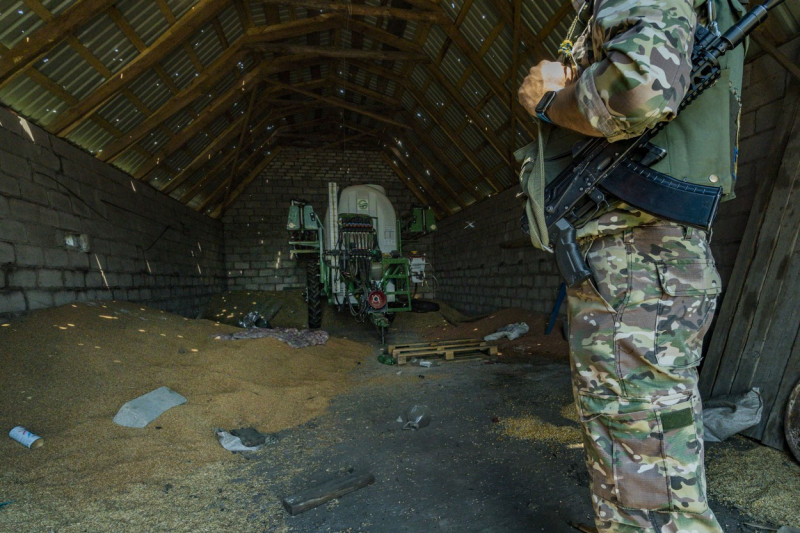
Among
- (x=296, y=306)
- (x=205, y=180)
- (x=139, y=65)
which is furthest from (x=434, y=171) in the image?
(x=139, y=65)

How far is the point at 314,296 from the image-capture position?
7.07m

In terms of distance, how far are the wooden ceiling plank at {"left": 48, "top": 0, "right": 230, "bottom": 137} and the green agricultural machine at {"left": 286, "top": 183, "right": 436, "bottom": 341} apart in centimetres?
260

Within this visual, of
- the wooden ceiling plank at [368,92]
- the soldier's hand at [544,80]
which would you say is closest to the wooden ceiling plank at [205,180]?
the wooden ceiling plank at [368,92]

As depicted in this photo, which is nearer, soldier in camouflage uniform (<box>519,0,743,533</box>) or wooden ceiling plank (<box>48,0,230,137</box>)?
soldier in camouflage uniform (<box>519,0,743,533</box>)

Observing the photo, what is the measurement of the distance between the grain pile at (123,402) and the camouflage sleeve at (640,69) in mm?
2011

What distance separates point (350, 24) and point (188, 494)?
696 cm

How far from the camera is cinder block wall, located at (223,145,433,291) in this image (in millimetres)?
10711

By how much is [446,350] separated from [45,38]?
505 centimetres

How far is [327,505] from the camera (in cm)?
168

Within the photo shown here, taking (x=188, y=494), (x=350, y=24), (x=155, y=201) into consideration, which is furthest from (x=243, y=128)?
(x=188, y=494)

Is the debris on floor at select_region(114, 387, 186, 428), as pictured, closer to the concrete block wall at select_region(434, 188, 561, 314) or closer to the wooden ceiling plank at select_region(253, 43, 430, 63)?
the concrete block wall at select_region(434, 188, 561, 314)

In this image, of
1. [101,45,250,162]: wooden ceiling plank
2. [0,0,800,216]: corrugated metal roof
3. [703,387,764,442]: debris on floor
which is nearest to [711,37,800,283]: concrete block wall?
[0,0,800,216]: corrugated metal roof

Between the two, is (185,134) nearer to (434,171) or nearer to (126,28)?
(126,28)

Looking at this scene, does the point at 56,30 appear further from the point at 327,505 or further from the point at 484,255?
→ the point at 484,255
